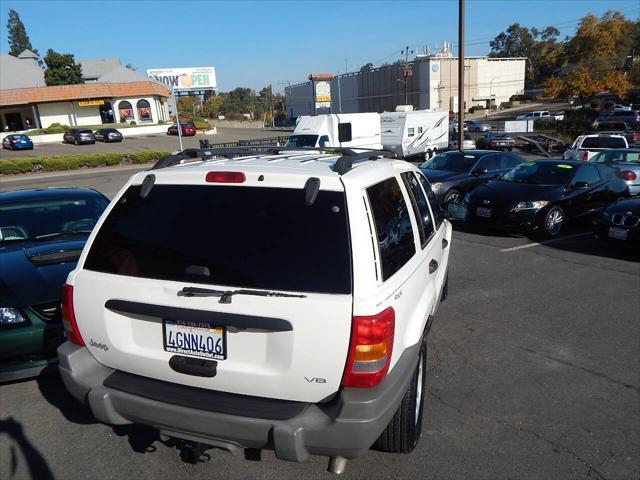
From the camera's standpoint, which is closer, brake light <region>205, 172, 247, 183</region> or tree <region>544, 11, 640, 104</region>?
brake light <region>205, 172, 247, 183</region>

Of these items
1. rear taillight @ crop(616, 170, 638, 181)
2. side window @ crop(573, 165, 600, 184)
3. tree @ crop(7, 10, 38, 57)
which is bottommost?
rear taillight @ crop(616, 170, 638, 181)

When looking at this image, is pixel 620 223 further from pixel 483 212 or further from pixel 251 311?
pixel 251 311

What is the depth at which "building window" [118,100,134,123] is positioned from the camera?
58.0m

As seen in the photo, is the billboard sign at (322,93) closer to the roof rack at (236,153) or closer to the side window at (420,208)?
the side window at (420,208)

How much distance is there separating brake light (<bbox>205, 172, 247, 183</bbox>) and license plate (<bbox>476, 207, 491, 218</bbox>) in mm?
7560

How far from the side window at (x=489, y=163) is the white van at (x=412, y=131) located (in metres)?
12.8

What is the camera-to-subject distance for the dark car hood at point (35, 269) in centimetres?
388

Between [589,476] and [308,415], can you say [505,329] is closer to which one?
[589,476]

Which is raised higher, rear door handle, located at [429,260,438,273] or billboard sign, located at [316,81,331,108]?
billboard sign, located at [316,81,331,108]

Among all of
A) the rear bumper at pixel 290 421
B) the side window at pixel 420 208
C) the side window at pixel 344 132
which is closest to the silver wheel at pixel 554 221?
the side window at pixel 420 208

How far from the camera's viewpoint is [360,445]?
7.93 ft

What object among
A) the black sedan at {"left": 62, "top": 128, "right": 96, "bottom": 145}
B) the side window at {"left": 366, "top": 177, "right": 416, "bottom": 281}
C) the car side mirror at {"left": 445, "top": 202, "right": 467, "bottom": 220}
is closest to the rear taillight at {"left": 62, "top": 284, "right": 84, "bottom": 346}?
the side window at {"left": 366, "top": 177, "right": 416, "bottom": 281}

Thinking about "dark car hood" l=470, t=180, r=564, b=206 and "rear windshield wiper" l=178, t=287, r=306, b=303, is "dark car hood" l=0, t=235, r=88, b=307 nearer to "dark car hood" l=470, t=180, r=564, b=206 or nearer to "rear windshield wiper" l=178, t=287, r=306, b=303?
"rear windshield wiper" l=178, t=287, r=306, b=303

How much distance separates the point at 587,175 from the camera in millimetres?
9805
